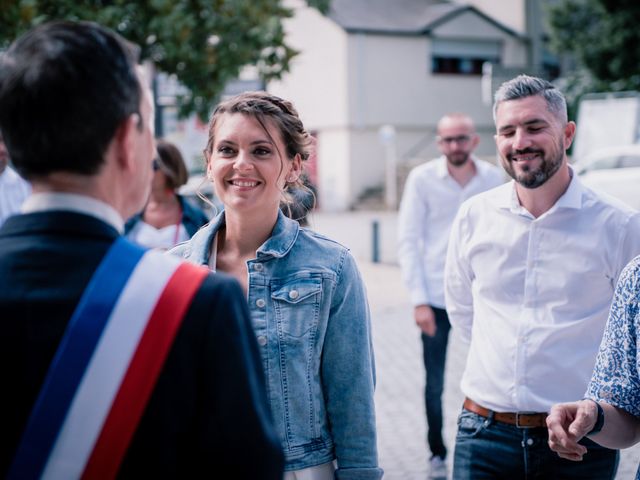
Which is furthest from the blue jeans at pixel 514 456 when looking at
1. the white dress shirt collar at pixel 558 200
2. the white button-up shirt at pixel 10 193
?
the white button-up shirt at pixel 10 193

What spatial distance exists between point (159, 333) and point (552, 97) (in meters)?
2.53

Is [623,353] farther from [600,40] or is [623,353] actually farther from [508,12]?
[508,12]

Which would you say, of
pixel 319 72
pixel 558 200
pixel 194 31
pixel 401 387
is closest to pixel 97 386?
pixel 558 200

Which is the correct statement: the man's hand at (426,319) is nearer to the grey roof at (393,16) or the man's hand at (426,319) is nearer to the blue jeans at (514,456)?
the blue jeans at (514,456)

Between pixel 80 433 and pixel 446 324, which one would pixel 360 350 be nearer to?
pixel 80 433

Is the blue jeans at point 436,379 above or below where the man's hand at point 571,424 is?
below

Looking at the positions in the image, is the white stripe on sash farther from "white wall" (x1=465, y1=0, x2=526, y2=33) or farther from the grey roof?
"white wall" (x1=465, y1=0, x2=526, y2=33)

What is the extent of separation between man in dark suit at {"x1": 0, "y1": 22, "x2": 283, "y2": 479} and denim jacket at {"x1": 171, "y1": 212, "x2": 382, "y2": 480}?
1056 millimetres

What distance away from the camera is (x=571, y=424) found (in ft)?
8.18

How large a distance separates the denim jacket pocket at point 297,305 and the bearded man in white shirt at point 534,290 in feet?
3.62

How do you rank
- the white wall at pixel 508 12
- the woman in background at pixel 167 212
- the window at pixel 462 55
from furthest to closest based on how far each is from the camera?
the white wall at pixel 508 12, the window at pixel 462 55, the woman in background at pixel 167 212

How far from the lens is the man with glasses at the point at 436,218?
5820 mm

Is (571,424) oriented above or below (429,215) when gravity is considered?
below

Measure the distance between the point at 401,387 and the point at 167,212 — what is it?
3073mm
